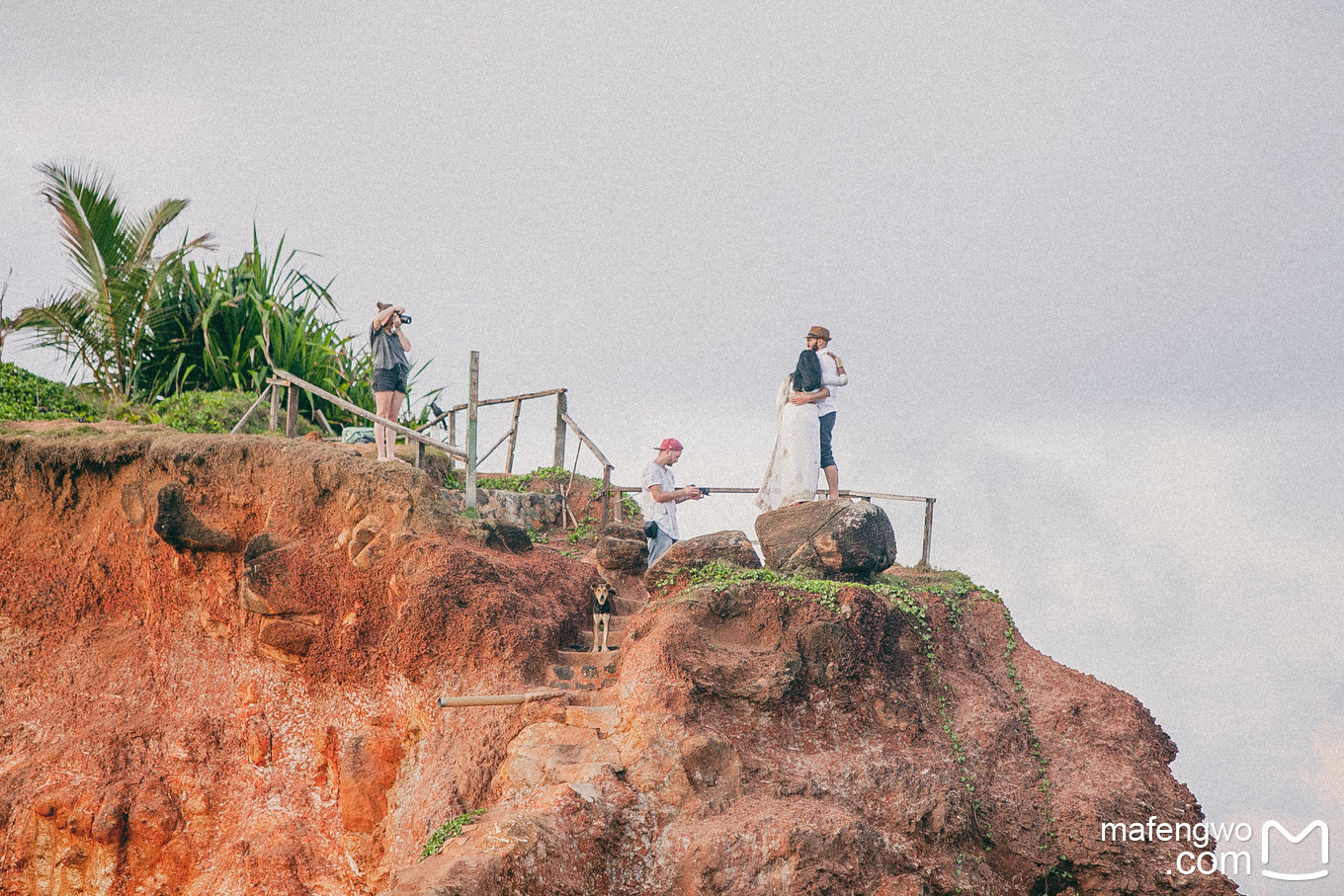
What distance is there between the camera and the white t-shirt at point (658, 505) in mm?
13562

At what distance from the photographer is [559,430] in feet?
57.7

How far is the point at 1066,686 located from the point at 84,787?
10705mm

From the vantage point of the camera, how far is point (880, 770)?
10.7 m

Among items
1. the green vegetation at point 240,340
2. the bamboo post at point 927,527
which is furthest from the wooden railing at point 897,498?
the green vegetation at point 240,340

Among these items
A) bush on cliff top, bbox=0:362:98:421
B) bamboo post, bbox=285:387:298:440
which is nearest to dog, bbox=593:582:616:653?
bamboo post, bbox=285:387:298:440

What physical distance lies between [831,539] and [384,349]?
5.58 meters

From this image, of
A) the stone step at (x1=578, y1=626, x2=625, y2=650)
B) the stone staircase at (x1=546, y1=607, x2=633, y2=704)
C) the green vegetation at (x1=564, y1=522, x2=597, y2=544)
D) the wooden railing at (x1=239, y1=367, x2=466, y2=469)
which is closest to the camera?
the stone staircase at (x1=546, y1=607, x2=633, y2=704)

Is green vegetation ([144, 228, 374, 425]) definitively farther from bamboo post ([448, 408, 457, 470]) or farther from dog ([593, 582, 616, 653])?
dog ([593, 582, 616, 653])

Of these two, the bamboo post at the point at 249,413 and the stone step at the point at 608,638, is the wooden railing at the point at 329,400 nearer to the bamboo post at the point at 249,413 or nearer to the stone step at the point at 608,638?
the bamboo post at the point at 249,413

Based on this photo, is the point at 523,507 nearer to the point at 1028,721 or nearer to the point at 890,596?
the point at 890,596

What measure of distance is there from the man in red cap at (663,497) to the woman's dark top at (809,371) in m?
1.64

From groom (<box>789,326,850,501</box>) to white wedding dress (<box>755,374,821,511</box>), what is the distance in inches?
4.0

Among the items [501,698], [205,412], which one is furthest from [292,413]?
[501,698]

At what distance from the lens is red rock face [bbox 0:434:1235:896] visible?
388 inches
